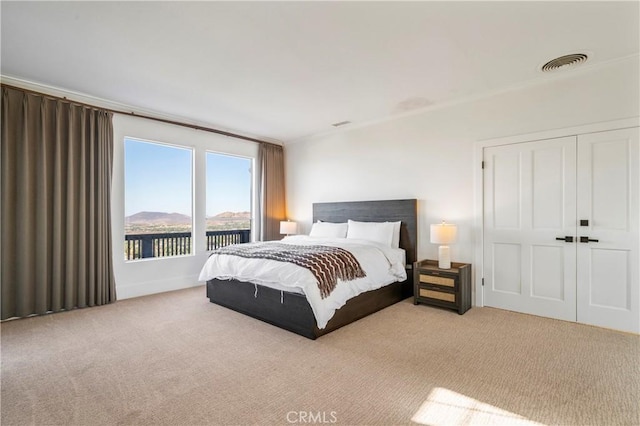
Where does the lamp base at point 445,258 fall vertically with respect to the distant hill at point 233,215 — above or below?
below

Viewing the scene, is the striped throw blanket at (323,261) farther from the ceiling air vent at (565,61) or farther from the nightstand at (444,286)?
the ceiling air vent at (565,61)

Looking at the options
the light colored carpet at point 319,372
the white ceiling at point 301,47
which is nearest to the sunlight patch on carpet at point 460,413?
the light colored carpet at point 319,372

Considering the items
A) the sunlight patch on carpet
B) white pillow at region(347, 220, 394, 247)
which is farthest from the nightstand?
the sunlight patch on carpet

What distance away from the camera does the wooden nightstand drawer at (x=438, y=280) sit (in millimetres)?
3592

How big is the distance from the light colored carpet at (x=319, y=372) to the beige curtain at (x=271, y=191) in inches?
108

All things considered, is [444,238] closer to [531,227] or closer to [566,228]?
[531,227]

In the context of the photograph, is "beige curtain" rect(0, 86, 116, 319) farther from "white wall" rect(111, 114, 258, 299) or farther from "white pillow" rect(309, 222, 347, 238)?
"white pillow" rect(309, 222, 347, 238)

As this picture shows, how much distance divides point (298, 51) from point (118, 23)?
1436 millimetres

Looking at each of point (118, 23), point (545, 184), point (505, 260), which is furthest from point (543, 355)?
point (118, 23)

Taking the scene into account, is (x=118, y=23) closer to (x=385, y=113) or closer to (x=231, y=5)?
(x=231, y=5)

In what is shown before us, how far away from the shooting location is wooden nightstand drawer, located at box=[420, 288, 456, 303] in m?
3.60

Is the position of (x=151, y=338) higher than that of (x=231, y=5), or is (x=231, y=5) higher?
(x=231, y=5)

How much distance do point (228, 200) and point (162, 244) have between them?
1.40m

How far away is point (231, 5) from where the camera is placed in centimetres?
219
